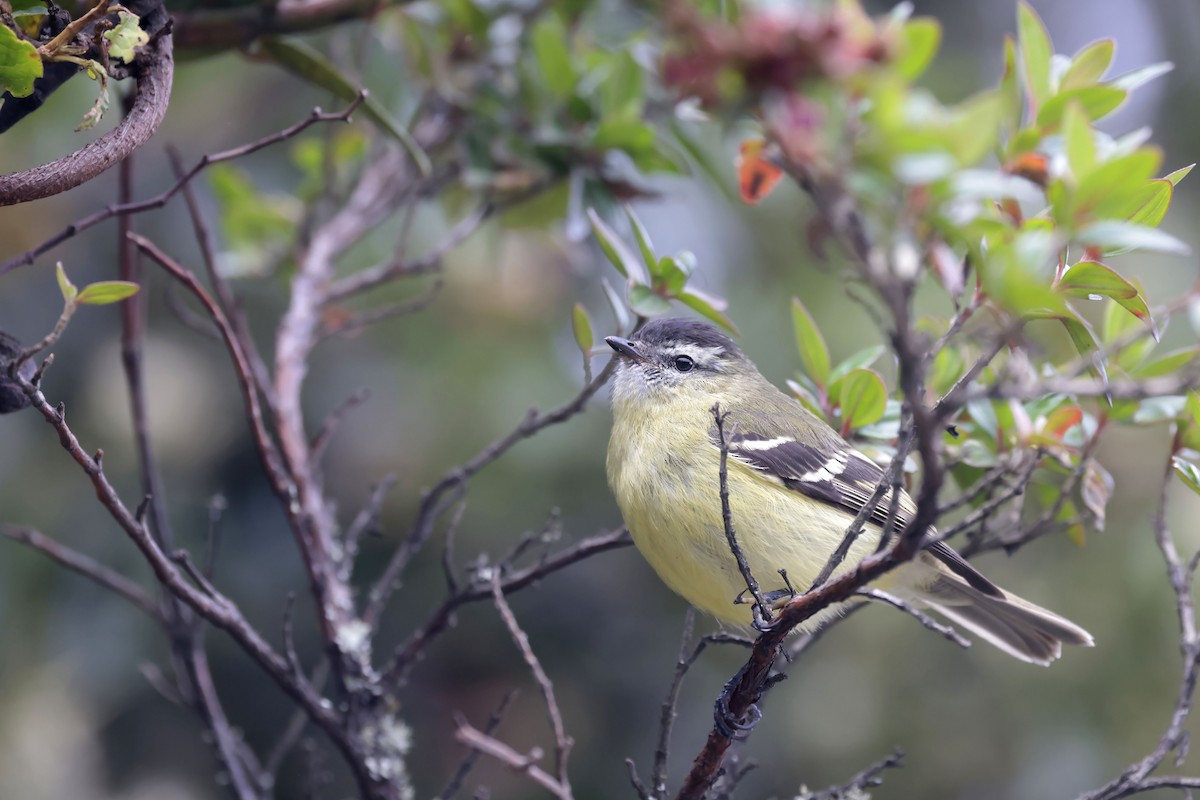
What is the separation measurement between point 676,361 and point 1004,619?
135 cm

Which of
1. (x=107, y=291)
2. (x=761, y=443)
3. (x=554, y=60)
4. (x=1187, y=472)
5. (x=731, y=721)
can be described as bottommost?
(x=731, y=721)

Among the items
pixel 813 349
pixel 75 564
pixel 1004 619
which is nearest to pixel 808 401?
pixel 813 349

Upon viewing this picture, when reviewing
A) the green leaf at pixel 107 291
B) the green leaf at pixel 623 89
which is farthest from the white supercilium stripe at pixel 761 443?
the green leaf at pixel 107 291

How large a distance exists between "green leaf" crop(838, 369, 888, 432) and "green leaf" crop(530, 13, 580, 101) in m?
1.30

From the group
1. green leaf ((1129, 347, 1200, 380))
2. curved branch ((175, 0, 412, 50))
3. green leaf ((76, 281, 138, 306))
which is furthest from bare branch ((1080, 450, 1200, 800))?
curved branch ((175, 0, 412, 50))

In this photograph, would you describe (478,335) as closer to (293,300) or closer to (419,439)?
(419,439)

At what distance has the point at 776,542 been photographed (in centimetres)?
285

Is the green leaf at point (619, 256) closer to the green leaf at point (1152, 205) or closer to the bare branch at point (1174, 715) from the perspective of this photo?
the green leaf at point (1152, 205)

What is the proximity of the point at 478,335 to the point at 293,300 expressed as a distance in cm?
135

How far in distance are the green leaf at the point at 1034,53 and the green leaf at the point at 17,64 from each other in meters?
1.64

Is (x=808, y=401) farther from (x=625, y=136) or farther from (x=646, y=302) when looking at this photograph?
(x=625, y=136)

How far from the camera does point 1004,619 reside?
3.26 meters

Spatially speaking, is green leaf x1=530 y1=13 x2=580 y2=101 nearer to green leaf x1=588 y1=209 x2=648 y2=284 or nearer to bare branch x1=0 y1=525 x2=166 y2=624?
green leaf x1=588 y1=209 x2=648 y2=284

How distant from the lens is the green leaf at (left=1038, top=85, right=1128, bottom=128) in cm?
175
